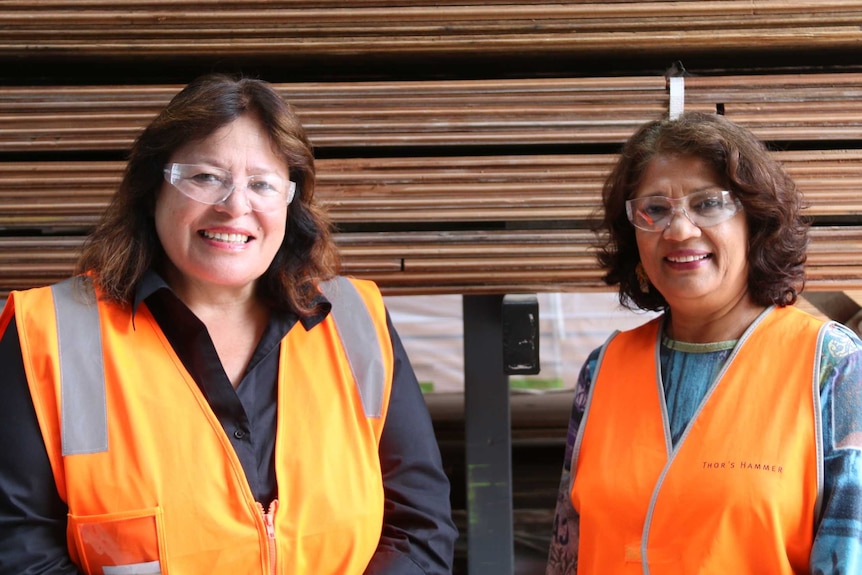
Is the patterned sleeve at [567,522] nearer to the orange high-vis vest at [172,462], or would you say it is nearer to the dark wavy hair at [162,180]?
the orange high-vis vest at [172,462]

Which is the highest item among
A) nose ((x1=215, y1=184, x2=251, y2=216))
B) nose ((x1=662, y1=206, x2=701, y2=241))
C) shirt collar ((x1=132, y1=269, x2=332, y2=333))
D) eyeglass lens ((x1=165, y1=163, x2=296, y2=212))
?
eyeglass lens ((x1=165, y1=163, x2=296, y2=212))

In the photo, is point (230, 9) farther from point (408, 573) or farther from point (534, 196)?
point (408, 573)

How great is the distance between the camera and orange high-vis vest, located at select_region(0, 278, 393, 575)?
1.65 m

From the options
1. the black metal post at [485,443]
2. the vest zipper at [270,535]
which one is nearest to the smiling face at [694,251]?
the black metal post at [485,443]

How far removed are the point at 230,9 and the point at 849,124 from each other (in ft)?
5.21

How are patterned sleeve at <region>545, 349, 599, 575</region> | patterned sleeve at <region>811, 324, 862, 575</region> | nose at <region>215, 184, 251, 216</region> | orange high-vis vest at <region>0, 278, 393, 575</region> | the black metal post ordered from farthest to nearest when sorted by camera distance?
the black metal post < patterned sleeve at <region>545, 349, 599, 575</region> < nose at <region>215, 184, 251, 216</region> < orange high-vis vest at <region>0, 278, 393, 575</region> < patterned sleeve at <region>811, 324, 862, 575</region>

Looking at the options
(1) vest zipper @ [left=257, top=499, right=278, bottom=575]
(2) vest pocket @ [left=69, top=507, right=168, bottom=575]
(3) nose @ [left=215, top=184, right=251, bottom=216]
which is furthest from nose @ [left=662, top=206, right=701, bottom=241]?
(2) vest pocket @ [left=69, top=507, right=168, bottom=575]

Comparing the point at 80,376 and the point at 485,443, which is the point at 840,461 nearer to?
the point at 485,443

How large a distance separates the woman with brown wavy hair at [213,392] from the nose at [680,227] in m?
0.63

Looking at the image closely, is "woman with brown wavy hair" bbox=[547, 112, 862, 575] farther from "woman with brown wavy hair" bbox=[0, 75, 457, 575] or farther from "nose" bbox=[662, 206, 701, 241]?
"woman with brown wavy hair" bbox=[0, 75, 457, 575]

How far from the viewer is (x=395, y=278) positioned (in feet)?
7.74

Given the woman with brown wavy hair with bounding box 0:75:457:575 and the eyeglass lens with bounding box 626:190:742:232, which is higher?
the eyeglass lens with bounding box 626:190:742:232

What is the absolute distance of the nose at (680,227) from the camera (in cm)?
179

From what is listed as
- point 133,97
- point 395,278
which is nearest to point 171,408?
point 395,278
